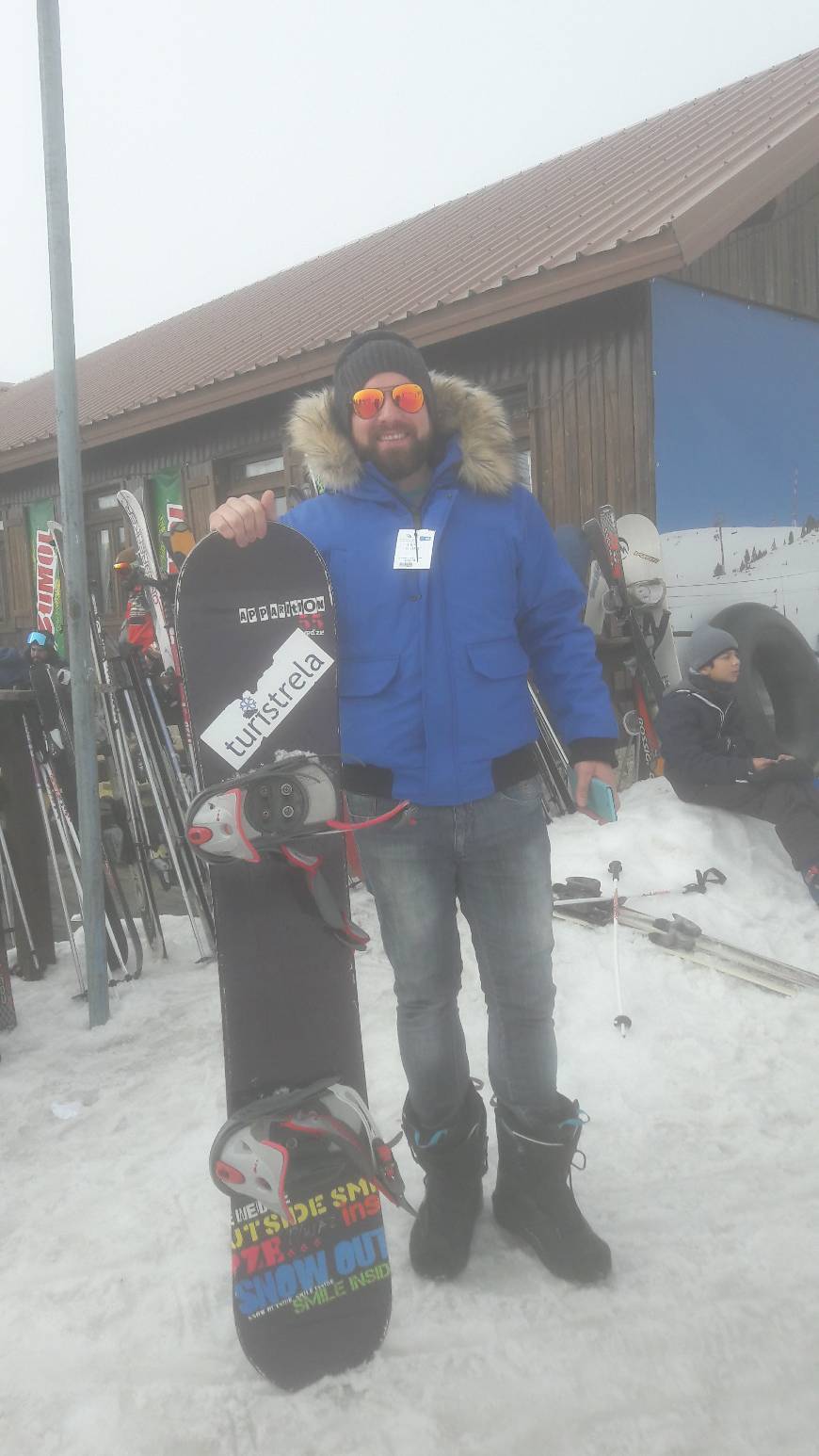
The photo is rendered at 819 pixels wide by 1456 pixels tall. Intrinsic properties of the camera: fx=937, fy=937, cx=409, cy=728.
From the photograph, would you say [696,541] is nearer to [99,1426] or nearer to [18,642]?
[99,1426]

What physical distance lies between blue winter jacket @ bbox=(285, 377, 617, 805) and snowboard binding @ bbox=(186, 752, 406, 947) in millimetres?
134

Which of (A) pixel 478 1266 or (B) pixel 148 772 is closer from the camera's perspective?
(A) pixel 478 1266

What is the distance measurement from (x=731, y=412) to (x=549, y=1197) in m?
5.90

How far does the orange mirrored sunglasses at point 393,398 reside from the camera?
1743 mm

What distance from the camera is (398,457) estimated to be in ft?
5.79

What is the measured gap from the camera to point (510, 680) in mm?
1795

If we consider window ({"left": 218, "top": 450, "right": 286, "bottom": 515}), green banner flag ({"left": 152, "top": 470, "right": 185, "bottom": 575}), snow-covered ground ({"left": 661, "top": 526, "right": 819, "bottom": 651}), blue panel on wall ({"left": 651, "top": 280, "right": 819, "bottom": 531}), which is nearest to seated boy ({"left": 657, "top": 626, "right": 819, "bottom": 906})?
snow-covered ground ({"left": 661, "top": 526, "right": 819, "bottom": 651})

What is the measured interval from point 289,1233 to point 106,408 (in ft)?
33.6

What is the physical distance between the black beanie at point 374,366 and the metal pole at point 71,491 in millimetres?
1264

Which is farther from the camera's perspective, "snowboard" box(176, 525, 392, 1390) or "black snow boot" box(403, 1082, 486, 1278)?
"black snow boot" box(403, 1082, 486, 1278)

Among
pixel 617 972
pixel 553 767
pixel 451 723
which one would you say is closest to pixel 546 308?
pixel 553 767

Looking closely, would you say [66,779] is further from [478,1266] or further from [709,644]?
[709,644]

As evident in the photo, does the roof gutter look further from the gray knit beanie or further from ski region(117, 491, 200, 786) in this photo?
ski region(117, 491, 200, 786)

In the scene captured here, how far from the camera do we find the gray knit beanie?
14.0ft
